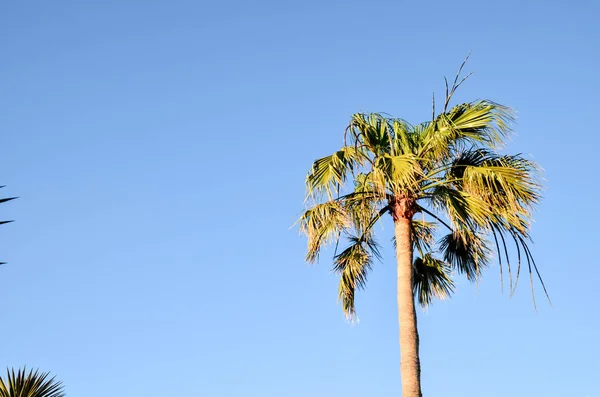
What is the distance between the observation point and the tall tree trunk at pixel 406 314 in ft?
35.0

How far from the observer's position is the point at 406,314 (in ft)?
36.4

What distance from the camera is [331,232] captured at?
1245 centimetres

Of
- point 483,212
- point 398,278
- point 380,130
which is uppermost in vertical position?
point 380,130

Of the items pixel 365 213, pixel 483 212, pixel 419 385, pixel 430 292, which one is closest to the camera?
pixel 419 385

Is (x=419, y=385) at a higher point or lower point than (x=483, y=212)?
lower

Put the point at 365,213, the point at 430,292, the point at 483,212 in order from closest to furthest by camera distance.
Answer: the point at 483,212 < the point at 365,213 < the point at 430,292

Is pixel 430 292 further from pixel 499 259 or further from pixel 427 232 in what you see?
pixel 499 259

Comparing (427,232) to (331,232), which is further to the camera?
(427,232)

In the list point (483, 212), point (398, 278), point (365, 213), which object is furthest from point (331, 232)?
point (483, 212)

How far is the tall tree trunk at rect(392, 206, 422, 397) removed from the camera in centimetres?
1066

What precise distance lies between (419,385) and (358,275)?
2.76m

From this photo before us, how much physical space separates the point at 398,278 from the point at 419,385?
1596 millimetres

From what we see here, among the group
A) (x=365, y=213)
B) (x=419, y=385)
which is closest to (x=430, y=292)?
(x=365, y=213)

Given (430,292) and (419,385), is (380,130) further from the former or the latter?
(419,385)
